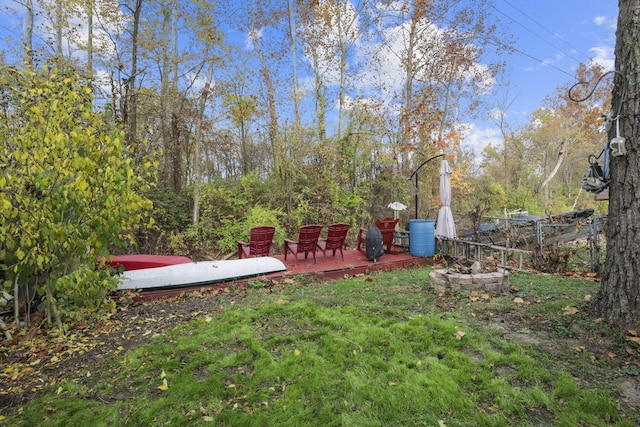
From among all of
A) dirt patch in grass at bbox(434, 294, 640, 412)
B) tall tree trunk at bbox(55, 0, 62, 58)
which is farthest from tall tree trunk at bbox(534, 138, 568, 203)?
tall tree trunk at bbox(55, 0, 62, 58)

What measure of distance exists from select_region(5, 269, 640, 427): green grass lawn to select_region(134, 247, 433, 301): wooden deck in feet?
4.85

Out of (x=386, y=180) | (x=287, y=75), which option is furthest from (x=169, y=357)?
(x=287, y=75)

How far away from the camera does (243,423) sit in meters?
2.15

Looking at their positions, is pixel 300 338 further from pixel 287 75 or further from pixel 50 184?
pixel 287 75

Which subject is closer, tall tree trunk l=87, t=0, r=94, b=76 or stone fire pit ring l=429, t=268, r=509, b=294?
stone fire pit ring l=429, t=268, r=509, b=294

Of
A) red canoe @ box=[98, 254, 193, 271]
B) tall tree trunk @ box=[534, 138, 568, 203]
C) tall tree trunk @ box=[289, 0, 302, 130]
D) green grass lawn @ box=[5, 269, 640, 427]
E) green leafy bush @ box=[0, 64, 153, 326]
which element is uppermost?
tall tree trunk @ box=[289, 0, 302, 130]

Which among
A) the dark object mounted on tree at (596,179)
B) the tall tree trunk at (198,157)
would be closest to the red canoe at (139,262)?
the tall tree trunk at (198,157)

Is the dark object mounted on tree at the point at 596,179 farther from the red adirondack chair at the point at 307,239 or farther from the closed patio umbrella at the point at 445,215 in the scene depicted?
the red adirondack chair at the point at 307,239

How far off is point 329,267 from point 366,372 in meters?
4.06

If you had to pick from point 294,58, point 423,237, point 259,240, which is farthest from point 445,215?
point 294,58

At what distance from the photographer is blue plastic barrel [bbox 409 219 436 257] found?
7.82 m

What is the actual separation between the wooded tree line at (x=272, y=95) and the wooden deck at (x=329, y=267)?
3.23 metres

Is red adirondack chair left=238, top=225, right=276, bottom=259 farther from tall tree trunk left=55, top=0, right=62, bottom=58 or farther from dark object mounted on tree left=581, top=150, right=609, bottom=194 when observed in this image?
tall tree trunk left=55, top=0, right=62, bottom=58

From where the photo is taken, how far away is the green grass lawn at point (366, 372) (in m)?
2.20
